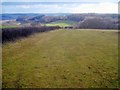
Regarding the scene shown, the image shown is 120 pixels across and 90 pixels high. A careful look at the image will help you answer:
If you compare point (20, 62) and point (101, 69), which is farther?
point (20, 62)

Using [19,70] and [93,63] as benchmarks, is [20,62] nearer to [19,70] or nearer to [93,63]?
[19,70]

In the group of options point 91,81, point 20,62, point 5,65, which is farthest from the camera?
point 20,62

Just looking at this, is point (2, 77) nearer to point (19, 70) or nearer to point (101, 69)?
point (19, 70)

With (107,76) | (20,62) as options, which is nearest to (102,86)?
(107,76)

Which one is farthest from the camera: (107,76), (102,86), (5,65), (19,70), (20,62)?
(20,62)

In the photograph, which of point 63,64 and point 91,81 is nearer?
point 91,81

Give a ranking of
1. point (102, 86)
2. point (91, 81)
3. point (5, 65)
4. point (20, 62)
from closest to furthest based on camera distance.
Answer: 1. point (102, 86)
2. point (91, 81)
3. point (5, 65)
4. point (20, 62)

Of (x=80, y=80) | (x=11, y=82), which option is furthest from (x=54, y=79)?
(x=11, y=82)

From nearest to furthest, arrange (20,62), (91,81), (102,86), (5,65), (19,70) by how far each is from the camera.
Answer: (102,86), (91,81), (19,70), (5,65), (20,62)
